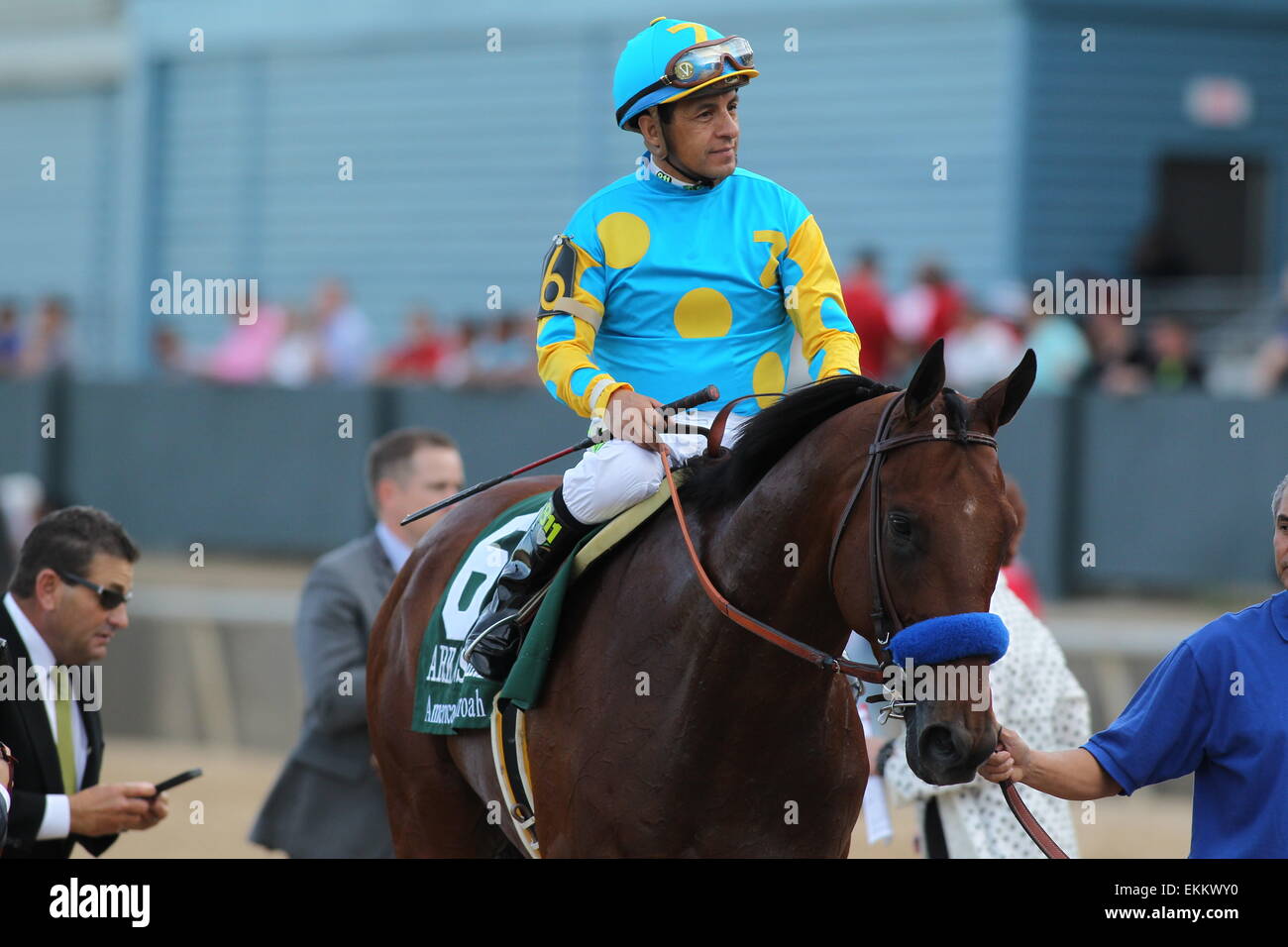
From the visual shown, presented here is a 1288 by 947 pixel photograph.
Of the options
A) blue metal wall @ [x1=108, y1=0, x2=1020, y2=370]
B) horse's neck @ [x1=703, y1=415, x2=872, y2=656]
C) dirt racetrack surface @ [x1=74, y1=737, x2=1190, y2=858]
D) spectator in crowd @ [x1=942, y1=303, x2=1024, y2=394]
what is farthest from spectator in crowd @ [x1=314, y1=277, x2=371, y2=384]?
horse's neck @ [x1=703, y1=415, x2=872, y2=656]

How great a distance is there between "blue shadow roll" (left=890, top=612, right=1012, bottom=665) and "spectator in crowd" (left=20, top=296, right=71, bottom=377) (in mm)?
14499

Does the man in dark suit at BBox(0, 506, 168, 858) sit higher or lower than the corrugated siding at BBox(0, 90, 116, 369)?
lower

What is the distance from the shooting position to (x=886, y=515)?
3371mm

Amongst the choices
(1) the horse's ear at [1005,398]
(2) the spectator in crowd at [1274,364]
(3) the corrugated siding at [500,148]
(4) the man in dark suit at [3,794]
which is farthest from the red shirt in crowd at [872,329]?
(4) the man in dark suit at [3,794]

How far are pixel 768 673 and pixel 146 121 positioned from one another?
Answer: 17201mm

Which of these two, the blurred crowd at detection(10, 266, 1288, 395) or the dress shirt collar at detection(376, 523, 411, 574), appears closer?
the dress shirt collar at detection(376, 523, 411, 574)

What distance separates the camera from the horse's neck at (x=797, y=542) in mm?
3572

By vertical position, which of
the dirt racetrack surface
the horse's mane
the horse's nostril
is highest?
the horse's mane

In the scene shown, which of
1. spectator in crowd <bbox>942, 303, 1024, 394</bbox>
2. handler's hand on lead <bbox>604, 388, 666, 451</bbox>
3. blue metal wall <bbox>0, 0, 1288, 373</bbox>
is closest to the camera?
handler's hand on lead <bbox>604, 388, 666, 451</bbox>

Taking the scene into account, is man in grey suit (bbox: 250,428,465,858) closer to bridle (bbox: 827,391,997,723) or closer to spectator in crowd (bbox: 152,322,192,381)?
bridle (bbox: 827,391,997,723)

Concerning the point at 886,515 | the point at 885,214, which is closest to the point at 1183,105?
the point at 885,214

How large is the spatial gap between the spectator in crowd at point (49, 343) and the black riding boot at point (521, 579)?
43.9 ft

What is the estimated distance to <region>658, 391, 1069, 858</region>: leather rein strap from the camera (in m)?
3.35

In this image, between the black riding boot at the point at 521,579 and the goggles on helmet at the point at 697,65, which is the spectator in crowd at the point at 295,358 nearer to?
the black riding boot at the point at 521,579
